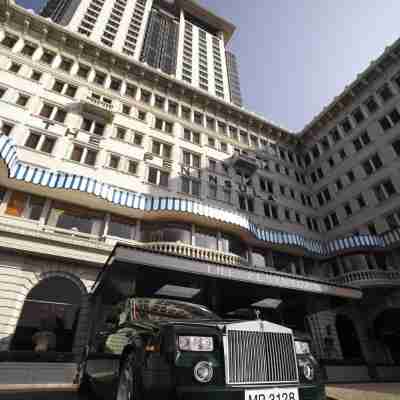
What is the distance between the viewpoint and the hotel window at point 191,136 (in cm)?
2492

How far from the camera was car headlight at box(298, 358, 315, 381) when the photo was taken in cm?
369

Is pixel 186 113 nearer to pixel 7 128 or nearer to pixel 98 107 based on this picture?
pixel 98 107

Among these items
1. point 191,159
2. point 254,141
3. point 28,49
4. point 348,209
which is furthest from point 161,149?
point 348,209

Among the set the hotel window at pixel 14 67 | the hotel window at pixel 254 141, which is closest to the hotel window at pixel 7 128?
the hotel window at pixel 14 67

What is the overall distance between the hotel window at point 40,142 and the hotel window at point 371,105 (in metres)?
28.2

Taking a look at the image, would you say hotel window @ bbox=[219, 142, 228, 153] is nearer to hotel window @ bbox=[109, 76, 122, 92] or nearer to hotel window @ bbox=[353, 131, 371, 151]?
hotel window @ bbox=[109, 76, 122, 92]

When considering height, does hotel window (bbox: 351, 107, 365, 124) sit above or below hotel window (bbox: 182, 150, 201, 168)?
above

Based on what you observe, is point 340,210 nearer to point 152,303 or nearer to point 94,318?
point 94,318

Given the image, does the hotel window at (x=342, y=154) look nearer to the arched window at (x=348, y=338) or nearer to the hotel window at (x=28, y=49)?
the arched window at (x=348, y=338)

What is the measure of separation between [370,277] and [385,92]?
17.9 metres

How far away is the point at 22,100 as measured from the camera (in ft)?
60.1

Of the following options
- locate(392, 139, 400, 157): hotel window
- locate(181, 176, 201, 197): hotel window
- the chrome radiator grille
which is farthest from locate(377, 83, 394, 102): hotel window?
the chrome radiator grille

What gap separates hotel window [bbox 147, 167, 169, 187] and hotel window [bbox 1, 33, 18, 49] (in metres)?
15.2

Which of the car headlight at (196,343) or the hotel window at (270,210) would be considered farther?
the hotel window at (270,210)
